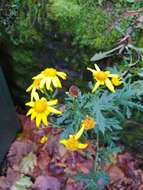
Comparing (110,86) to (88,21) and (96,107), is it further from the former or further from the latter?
(88,21)

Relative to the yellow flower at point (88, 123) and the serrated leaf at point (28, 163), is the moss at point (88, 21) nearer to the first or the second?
the yellow flower at point (88, 123)

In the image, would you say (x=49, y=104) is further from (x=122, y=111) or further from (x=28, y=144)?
(x=28, y=144)

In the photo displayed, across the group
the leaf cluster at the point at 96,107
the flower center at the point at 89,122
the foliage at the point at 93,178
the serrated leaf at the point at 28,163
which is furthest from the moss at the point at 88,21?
the serrated leaf at the point at 28,163

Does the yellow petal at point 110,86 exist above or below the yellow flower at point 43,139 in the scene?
above

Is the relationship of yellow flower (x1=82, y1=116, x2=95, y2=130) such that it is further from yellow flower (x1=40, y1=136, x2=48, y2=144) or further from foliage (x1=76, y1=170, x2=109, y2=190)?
yellow flower (x1=40, y1=136, x2=48, y2=144)

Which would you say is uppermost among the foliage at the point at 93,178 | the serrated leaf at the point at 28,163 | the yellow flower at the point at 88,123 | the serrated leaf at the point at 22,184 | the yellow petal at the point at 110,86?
the yellow petal at the point at 110,86

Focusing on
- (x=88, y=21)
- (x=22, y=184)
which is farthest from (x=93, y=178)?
(x=88, y=21)
